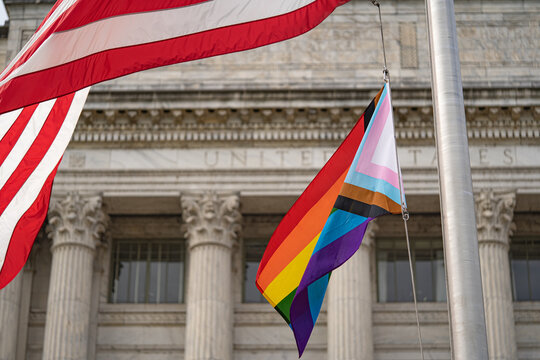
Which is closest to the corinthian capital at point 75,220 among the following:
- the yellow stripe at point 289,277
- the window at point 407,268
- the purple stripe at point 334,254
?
the window at point 407,268

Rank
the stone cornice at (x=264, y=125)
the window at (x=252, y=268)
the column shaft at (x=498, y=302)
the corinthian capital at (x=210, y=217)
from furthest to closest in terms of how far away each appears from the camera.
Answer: the window at (x=252, y=268), the stone cornice at (x=264, y=125), the corinthian capital at (x=210, y=217), the column shaft at (x=498, y=302)

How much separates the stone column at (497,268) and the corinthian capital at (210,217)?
7.04m

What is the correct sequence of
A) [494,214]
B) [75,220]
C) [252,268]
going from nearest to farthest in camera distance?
[494,214] < [75,220] < [252,268]

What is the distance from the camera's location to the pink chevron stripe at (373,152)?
52.0 ft

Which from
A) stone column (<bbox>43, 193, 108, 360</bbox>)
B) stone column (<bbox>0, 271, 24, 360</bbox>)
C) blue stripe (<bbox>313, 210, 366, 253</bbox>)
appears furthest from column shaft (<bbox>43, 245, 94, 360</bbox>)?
blue stripe (<bbox>313, 210, 366, 253</bbox>)

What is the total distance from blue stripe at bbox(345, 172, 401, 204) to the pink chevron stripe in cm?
6

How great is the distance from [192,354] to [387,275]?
22.5 feet

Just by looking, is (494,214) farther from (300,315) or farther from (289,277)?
(300,315)

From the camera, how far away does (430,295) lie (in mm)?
30047

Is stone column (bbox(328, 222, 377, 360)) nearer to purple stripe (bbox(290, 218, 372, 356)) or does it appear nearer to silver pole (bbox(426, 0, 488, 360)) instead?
purple stripe (bbox(290, 218, 372, 356))

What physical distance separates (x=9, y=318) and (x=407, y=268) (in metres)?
11.9

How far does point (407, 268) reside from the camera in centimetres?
3062

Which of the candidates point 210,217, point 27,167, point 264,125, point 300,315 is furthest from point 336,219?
point 264,125

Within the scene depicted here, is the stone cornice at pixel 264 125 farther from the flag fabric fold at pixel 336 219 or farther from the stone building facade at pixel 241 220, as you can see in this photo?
the flag fabric fold at pixel 336 219
